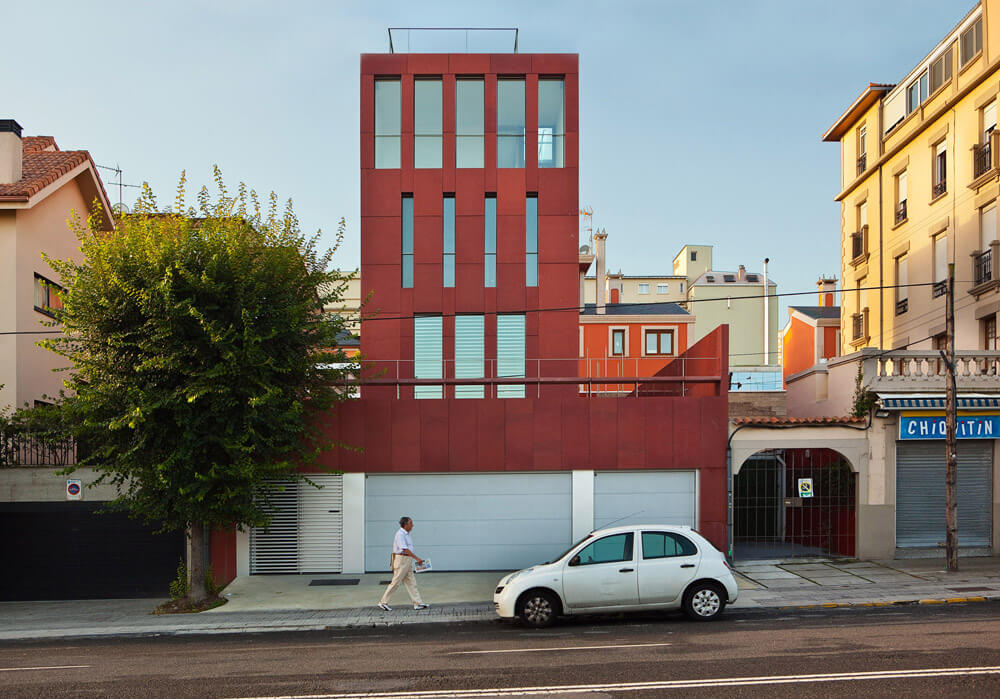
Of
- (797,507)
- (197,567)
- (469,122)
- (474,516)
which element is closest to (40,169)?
(469,122)

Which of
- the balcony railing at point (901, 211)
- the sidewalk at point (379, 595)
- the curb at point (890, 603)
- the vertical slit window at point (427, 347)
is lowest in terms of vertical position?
the sidewalk at point (379, 595)

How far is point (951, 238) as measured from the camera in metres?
25.0

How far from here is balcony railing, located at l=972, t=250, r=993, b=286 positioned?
913 inches

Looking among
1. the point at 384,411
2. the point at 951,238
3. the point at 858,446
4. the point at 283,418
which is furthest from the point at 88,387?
the point at 951,238

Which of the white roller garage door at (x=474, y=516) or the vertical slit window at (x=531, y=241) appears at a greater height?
the vertical slit window at (x=531, y=241)

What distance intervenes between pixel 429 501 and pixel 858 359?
1067 centimetres

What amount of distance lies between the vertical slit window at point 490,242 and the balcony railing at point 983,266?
1430cm

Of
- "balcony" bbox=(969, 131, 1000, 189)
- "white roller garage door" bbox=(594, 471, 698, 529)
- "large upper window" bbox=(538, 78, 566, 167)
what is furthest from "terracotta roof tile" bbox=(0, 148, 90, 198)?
"balcony" bbox=(969, 131, 1000, 189)

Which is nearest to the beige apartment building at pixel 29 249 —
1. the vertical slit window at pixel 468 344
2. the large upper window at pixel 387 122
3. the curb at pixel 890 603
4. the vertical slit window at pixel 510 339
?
the large upper window at pixel 387 122

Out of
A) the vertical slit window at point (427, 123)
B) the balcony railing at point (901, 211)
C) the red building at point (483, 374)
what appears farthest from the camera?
the balcony railing at point (901, 211)

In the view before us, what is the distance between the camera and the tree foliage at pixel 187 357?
14805 mm

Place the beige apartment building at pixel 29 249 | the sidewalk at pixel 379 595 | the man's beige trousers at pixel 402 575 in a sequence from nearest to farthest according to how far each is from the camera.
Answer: the sidewalk at pixel 379 595 < the man's beige trousers at pixel 402 575 < the beige apartment building at pixel 29 249

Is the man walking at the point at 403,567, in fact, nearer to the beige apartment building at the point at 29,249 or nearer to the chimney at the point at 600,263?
the beige apartment building at the point at 29,249

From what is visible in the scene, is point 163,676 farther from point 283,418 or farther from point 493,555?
point 493,555
